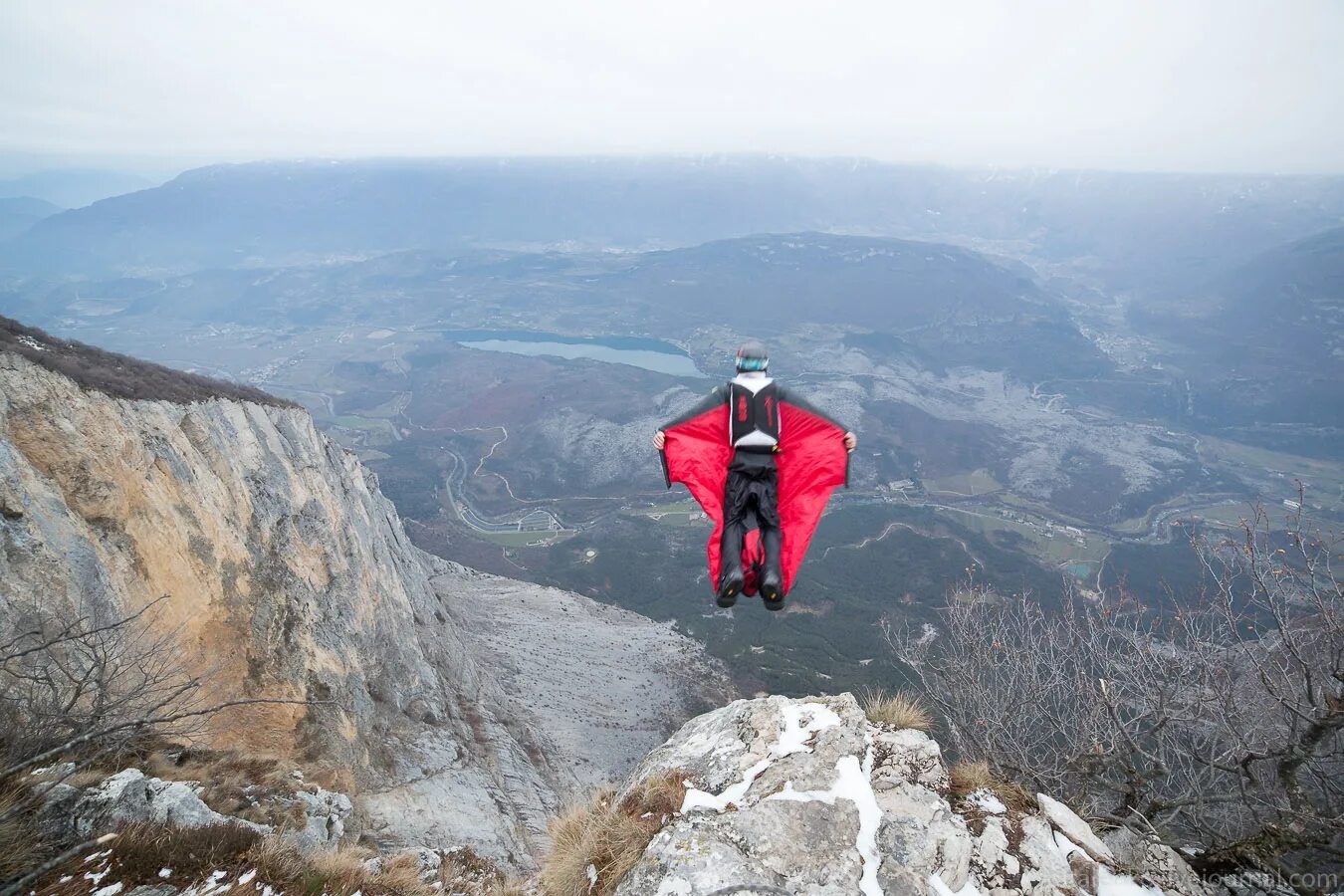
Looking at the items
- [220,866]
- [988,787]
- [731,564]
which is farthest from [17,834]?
[988,787]

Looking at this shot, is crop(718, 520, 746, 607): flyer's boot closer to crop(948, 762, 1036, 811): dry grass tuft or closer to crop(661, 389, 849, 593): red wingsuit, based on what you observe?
crop(661, 389, 849, 593): red wingsuit

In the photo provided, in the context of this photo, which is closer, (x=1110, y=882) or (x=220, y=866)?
(x=220, y=866)

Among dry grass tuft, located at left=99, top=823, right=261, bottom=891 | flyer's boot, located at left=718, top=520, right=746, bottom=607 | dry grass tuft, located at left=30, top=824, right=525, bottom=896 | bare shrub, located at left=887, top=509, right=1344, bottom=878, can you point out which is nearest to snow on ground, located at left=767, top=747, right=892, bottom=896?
flyer's boot, located at left=718, top=520, right=746, bottom=607

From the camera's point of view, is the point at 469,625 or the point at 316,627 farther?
the point at 469,625

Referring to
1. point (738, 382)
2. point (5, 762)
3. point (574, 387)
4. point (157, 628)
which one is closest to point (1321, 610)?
point (738, 382)

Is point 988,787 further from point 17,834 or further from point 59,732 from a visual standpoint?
point 59,732

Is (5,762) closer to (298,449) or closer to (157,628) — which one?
(157,628)

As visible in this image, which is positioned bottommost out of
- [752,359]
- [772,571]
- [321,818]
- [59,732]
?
[321,818]

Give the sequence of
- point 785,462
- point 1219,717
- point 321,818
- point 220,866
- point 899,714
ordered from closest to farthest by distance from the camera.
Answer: point 220,866, point 899,714, point 785,462, point 1219,717, point 321,818
